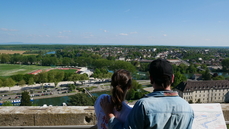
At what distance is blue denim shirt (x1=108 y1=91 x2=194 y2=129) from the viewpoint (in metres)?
A: 1.15

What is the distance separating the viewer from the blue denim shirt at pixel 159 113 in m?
1.15

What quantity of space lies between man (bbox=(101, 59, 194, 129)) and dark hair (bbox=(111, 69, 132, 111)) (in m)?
0.10

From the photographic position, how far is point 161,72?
1.23 meters

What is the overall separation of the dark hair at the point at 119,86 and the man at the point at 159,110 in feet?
0.32

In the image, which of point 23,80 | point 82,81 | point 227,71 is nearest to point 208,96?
point 82,81

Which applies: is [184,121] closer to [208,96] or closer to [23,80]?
[208,96]

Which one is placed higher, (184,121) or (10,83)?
(184,121)

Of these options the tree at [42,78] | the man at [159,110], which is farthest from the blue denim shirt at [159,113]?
the tree at [42,78]

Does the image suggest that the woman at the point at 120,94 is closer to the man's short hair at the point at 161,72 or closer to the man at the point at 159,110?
the man at the point at 159,110

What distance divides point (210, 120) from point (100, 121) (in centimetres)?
119

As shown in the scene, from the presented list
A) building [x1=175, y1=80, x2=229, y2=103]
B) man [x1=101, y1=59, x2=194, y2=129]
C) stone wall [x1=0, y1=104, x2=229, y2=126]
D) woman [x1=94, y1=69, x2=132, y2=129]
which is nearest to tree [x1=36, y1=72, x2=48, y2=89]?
building [x1=175, y1=80, x2=229, y2=103]

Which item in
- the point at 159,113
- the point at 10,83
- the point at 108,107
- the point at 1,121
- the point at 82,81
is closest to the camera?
the point at 159,113

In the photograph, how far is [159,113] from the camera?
1.16m

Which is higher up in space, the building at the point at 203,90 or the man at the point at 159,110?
the man at the point at 159,110
